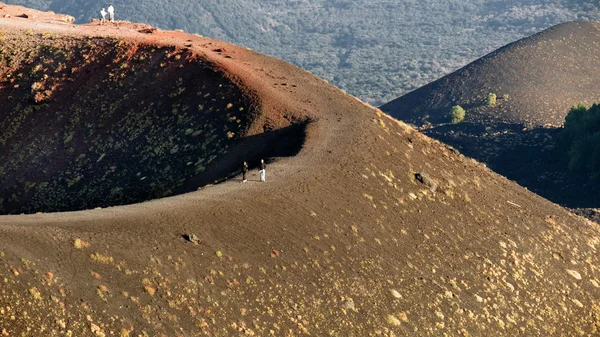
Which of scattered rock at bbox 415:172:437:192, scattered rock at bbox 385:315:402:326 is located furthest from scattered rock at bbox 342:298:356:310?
scattered rock at bbox 415:172:437:192

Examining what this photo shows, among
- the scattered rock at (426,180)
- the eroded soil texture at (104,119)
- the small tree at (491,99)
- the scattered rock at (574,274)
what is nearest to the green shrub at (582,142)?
the small tree at (491,99)

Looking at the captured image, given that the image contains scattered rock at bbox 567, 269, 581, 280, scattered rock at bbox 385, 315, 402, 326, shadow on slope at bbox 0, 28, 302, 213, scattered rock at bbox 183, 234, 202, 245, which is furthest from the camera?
scattered rock at bbox 567, 269, 581, 280

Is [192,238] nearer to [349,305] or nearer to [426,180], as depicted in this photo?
[349,305]

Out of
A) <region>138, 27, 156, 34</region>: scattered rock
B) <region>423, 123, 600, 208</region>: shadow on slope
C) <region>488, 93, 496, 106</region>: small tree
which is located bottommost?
<region>423, 123, 600, 208</region>: shadow on slope

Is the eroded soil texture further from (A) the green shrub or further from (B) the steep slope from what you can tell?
Result: (A) the green shrub

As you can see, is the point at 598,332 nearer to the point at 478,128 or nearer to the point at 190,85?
the point at 190,85


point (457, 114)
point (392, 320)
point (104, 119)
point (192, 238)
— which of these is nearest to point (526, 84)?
point (457, 114)

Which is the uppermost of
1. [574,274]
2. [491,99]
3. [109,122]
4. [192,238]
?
[192,238]
